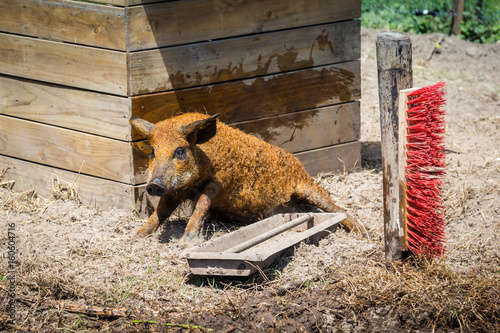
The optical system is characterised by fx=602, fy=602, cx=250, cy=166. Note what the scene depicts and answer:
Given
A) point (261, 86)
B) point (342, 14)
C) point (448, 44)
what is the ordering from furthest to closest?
1. point (448, 44)
2. point (342, 14)
3. point (261, 86)

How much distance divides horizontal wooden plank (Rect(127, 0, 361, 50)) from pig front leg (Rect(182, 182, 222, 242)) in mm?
1136

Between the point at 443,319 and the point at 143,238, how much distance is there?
6.96 ft

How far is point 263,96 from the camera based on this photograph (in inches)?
202

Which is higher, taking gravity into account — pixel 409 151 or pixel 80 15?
pixel 80 15

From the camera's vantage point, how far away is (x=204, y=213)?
169 inches

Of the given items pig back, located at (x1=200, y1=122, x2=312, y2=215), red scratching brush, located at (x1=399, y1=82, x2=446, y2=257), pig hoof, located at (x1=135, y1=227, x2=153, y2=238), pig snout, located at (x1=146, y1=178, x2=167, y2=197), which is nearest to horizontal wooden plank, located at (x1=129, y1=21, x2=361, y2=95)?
pig back, located at (x1=200, y1=122, x2=312, y2=215)

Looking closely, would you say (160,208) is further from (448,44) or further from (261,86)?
(448,44)

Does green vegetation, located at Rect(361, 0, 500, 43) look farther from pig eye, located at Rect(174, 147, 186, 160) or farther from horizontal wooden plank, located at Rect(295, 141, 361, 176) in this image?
pig eye, located at Rect(174, 147, 186, 160)

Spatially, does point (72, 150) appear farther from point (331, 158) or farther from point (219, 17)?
point (331, 158)

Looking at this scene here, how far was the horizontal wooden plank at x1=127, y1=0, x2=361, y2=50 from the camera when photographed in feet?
14.3

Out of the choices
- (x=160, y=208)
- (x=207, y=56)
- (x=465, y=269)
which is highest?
(x=207, y=56)

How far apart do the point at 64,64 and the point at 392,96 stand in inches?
100

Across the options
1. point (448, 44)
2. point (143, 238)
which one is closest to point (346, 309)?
point (143, 238)

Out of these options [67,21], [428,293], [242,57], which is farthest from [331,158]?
[67,21]
